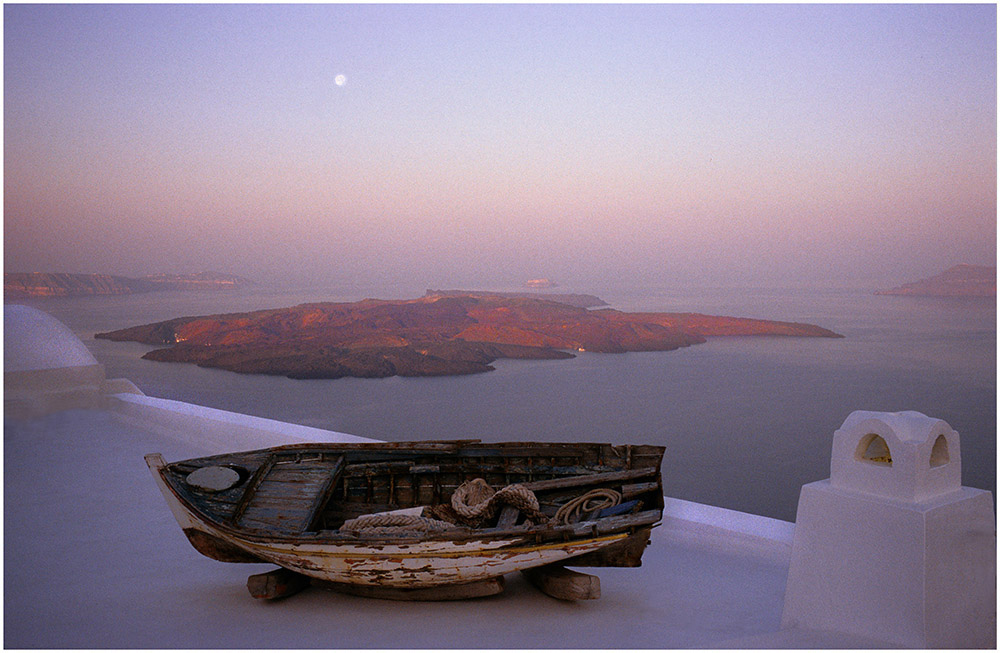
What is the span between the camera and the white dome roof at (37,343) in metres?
7.03

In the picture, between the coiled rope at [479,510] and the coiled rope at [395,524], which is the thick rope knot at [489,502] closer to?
the coiled rope at [479,510]

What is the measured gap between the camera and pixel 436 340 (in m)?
13.4

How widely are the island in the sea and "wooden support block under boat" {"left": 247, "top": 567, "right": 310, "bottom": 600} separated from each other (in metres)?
10.0

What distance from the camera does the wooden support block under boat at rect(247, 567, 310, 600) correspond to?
275cm

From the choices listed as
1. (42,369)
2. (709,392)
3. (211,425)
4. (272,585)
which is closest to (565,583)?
(272,585)

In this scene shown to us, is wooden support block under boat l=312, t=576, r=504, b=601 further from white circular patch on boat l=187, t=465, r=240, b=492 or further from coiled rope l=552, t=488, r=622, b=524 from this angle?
white circular patch on boat l=187, t=465, r=240, b=492

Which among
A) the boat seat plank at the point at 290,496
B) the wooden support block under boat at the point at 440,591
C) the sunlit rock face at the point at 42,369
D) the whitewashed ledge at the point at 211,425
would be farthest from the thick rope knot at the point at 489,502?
the sunlit rock face at the point at 42,369

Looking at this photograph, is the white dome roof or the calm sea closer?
the white dome roof

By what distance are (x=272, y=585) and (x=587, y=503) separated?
124 centimetres

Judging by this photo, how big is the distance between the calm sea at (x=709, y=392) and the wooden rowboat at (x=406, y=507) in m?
8.14

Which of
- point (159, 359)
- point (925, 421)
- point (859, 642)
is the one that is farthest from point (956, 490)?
point (159, 359)

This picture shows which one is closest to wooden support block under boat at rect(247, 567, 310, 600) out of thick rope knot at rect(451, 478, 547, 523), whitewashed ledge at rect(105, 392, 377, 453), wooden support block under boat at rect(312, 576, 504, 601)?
wooden support block under boat at rect(312, 576, 504, 601)

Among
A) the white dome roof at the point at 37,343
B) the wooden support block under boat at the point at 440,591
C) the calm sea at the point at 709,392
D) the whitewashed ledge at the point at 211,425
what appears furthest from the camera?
Answer: the calm sea at the point at 709,392

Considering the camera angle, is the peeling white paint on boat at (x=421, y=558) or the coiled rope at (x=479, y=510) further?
the coiled rope at (x=479, y=510)
